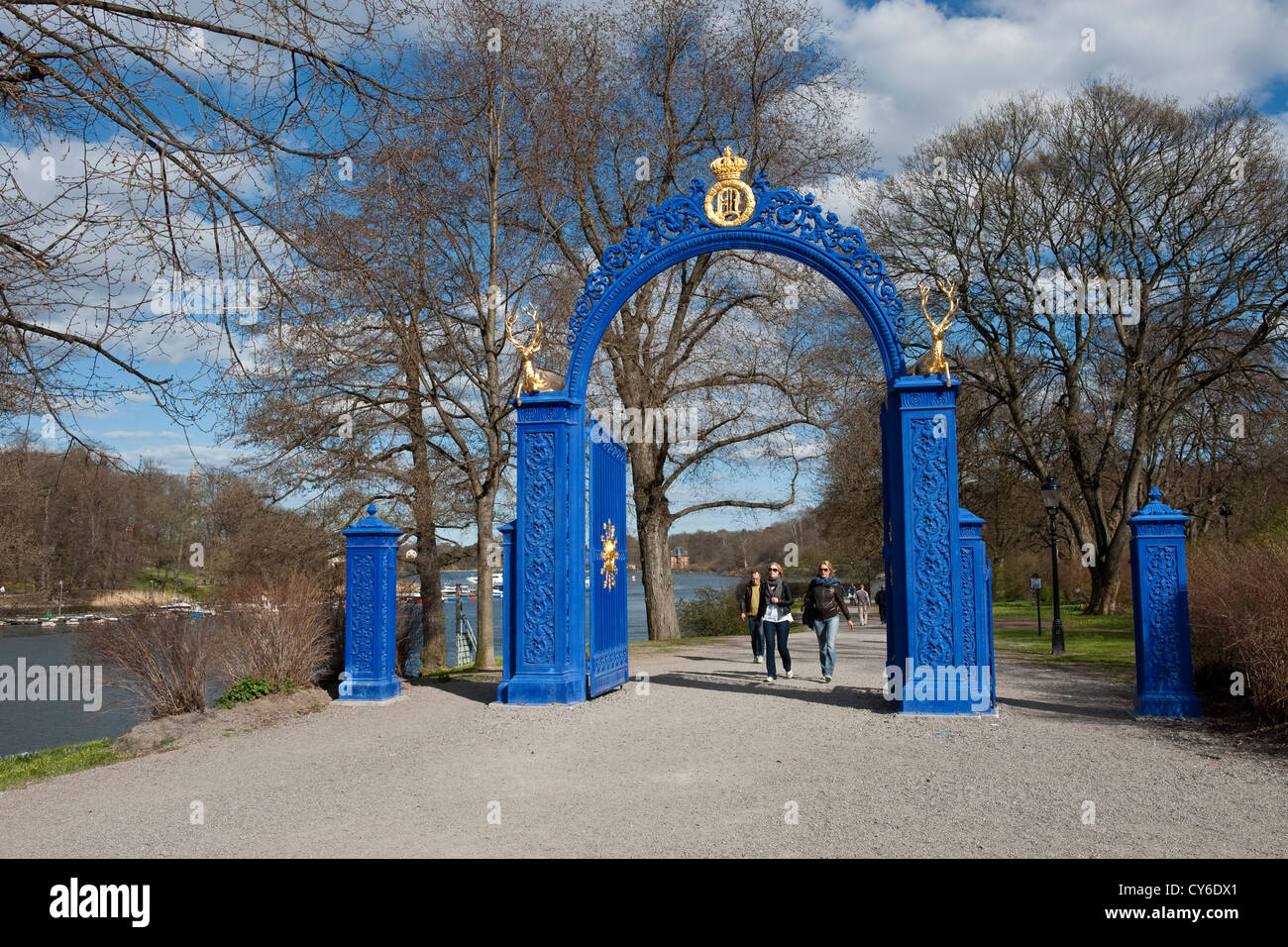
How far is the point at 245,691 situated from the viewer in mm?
10984

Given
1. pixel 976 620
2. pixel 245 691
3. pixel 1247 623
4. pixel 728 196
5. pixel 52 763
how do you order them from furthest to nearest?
pixel 728 196
pixel 245 691
pixel 976 620
pixel 52 763
pixel 1247 623

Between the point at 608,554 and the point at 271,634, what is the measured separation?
426 cm

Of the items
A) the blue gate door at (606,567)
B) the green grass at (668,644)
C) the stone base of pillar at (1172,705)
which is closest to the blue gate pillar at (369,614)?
the blue gate door at (606,567)

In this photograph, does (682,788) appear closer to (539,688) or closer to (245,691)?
(539,688)

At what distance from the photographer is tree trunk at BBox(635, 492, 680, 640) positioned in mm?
24141

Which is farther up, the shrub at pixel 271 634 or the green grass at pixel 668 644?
the shrub at pixel 271 634

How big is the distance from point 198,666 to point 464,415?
29.6ft

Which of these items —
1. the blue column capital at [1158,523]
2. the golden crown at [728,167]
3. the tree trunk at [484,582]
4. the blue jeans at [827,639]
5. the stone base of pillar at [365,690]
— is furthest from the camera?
the tree trunk at [484,582]

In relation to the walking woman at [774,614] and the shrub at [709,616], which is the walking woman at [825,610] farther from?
the shrub at [709,616]

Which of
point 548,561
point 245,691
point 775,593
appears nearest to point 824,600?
point 775,593

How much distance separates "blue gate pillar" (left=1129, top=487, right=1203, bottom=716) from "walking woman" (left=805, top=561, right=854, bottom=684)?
13.4ft

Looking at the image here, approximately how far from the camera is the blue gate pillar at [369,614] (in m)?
12.1

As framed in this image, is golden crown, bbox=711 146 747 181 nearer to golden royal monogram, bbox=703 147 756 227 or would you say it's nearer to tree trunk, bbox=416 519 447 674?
golden royal monogram, bbox=703 147 756 227

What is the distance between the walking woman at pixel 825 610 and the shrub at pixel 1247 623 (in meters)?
4.26
